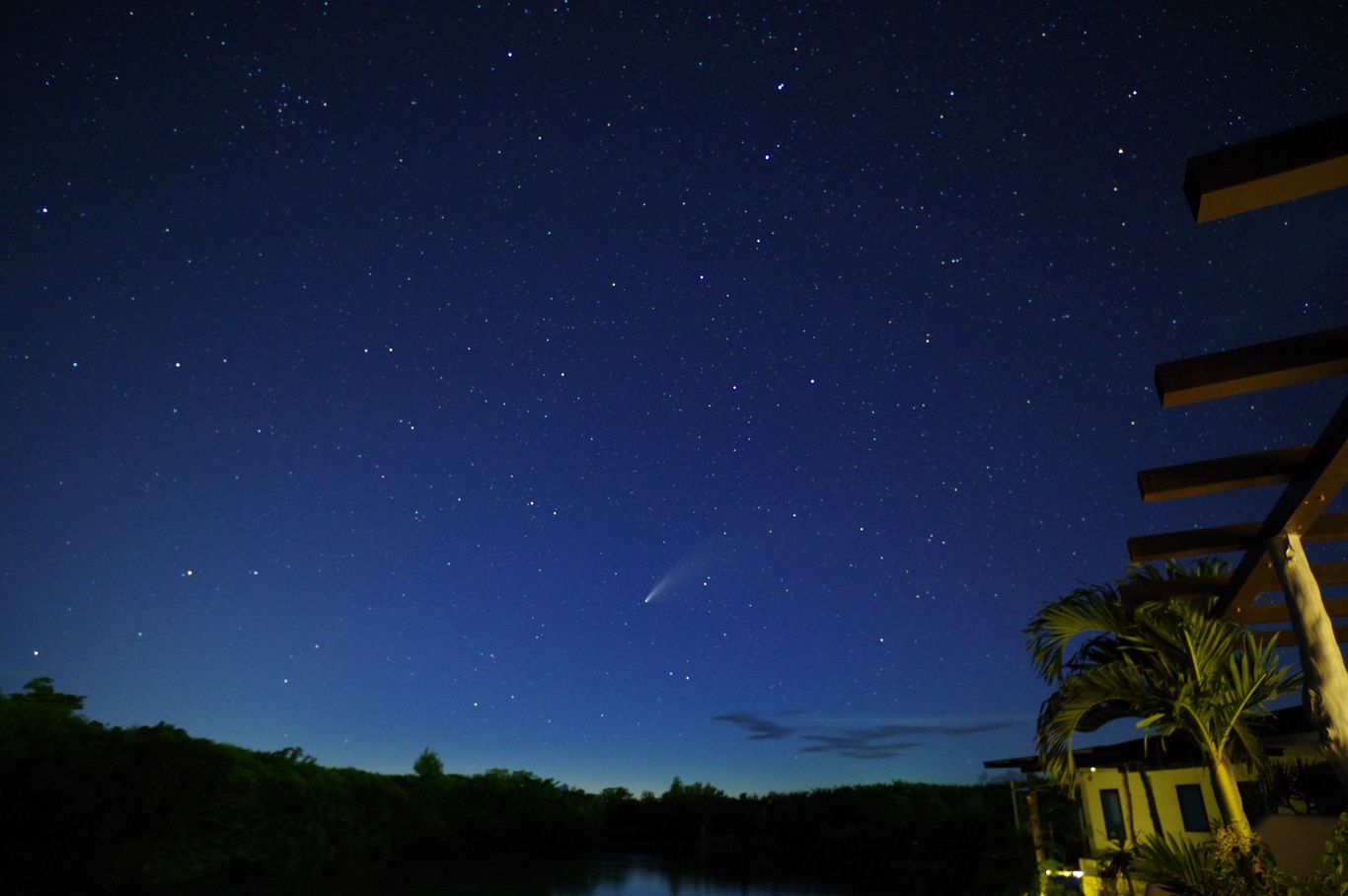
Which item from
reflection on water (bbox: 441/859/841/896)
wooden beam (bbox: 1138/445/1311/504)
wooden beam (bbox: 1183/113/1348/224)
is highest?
wooden beam (bbox: 1183/113/1348/224)

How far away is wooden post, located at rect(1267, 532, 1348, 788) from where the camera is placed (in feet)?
10.7

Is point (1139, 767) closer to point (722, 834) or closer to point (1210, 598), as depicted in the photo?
point (1210, 598)

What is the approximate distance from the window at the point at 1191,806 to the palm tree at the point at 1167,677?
846 cm

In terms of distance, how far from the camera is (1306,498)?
319 cm

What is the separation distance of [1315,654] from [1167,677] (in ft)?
5.02

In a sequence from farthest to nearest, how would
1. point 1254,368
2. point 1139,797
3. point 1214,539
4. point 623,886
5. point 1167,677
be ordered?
point 623,886, point 1139,797, point 1167,677, point 1214,539, point 1254,368

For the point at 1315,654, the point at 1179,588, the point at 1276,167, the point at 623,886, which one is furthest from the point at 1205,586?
the point at 623,886

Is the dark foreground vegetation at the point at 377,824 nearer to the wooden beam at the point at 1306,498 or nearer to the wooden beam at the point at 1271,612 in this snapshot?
the wooden beam at the point at 1271,612

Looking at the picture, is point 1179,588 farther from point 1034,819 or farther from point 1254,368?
point 1034,819

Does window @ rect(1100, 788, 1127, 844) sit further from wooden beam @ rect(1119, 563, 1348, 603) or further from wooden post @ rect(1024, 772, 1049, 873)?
wooden beam @ rect(1119, 563, 1348, 603)

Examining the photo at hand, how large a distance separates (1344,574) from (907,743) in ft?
138

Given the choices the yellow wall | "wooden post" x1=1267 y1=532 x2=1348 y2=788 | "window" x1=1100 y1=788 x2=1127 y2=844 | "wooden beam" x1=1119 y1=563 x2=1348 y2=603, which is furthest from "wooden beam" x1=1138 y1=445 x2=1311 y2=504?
"window" x1=1100 y1=788 x2=1127 y2=844

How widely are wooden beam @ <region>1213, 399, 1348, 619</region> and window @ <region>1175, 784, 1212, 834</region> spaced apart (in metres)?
10.1

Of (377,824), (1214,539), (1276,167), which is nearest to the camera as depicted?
(1276,167)
